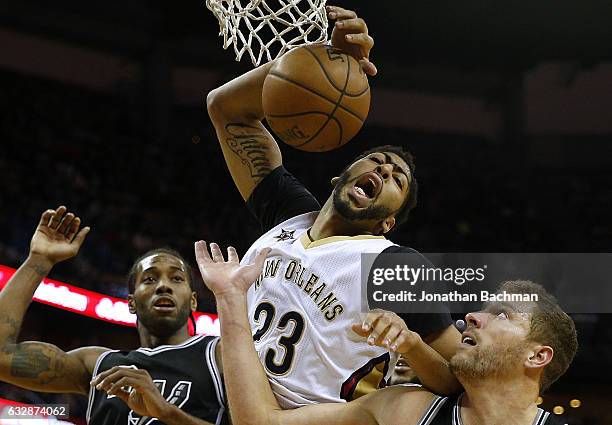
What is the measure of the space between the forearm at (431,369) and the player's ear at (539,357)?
23 centimetres

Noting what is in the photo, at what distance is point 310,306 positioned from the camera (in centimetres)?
263

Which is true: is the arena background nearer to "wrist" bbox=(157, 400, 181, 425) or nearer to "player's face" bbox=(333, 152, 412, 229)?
"wrist" bbox=(157, 400, 181, 425)

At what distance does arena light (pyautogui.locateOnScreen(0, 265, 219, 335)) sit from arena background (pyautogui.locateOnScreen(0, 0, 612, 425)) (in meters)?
1.21

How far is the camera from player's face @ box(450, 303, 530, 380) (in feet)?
8.27

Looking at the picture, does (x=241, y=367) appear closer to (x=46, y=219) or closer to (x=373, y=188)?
(x=373, y=188)

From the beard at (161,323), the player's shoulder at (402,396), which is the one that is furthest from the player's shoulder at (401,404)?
the beard at (161,323)

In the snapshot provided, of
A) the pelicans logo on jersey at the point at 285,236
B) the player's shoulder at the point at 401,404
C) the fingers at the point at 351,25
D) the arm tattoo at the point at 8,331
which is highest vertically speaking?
the fingers at the point at 351,25

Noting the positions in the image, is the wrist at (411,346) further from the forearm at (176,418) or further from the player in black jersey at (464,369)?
the forearm at (176,418)

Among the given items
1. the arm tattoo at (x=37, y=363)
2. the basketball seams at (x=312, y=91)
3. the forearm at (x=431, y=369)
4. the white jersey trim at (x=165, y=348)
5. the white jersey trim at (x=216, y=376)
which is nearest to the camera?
the forearm at (x=431, y=369)

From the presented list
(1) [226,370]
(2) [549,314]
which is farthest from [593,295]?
(1) [226,370]

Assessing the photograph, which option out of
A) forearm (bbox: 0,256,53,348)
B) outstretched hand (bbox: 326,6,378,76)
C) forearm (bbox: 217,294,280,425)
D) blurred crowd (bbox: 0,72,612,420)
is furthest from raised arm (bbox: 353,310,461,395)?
blurred crowd (bbox: 0,72,612,420)

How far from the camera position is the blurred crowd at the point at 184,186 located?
382 inches

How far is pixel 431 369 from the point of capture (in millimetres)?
2508

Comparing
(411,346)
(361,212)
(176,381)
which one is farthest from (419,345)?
(176,381)
